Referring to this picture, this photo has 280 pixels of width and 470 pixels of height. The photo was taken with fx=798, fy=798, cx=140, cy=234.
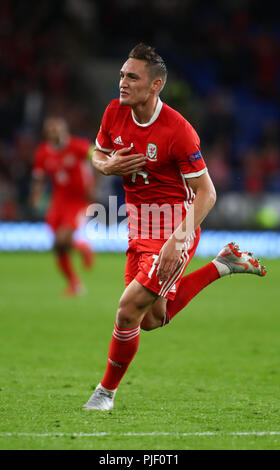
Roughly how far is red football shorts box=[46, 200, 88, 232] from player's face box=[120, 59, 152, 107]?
23.6 ft

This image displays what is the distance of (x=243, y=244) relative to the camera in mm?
17500

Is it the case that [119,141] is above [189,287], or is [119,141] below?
above

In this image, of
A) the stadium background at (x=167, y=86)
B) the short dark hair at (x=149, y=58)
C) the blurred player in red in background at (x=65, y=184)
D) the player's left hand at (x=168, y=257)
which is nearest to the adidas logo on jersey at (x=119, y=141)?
the short dark hair at (x=149, y=58)

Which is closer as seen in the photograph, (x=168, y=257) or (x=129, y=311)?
(x=168, y=257)

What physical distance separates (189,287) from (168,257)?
1028 millimetres

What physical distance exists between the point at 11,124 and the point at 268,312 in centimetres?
1112

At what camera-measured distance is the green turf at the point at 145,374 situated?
14.3 ft

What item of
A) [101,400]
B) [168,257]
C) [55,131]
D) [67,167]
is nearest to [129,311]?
[168,257]

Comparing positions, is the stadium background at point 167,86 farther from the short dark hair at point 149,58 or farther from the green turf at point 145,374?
the short dark hair at point 149,58

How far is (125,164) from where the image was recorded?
499 cm

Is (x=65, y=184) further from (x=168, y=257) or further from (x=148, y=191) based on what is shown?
(x=168, y=257)

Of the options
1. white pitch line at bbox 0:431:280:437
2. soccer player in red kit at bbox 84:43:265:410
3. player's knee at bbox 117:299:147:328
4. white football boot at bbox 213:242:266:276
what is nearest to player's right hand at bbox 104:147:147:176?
soccer player in red kit at bbox 84:43:265:410

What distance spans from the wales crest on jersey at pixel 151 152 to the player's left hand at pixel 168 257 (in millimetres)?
560

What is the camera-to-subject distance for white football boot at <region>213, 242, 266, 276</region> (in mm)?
5969
